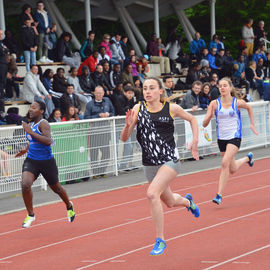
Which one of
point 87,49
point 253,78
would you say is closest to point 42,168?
point 87,49

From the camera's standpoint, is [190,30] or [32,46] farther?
[190,30]

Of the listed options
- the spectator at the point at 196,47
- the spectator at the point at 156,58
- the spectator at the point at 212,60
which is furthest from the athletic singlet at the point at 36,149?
the spectator at the point at 196,47

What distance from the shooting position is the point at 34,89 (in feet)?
60.7

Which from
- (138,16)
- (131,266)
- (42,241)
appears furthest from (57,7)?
(131,266)

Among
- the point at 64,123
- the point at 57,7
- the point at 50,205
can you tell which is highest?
the point at 57,7

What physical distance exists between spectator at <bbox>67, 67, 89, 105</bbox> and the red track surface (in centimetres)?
694


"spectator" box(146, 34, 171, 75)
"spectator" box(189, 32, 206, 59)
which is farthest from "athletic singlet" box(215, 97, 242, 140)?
"spectator" box(189, 32, 206, 59)

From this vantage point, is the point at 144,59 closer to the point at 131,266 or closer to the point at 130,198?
the point at 130,198

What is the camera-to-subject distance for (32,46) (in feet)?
66.9

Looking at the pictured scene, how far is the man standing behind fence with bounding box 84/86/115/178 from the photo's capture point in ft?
52.2

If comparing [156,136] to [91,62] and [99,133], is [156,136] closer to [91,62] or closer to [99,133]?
[99,133]

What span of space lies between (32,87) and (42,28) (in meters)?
4.05

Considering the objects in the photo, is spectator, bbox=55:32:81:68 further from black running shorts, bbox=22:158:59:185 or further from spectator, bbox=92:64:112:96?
black running shorts, bbox=22:158:59:185

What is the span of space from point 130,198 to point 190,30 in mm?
22787
